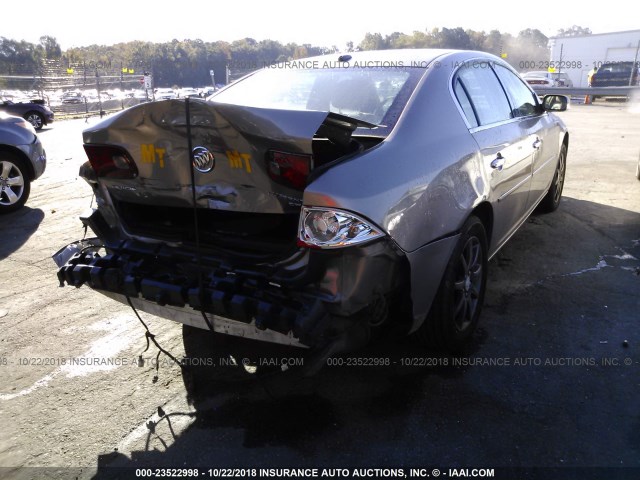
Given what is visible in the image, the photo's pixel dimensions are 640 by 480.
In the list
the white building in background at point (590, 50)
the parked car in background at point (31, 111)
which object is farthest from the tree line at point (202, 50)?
the parked car in background at point (31, 111)

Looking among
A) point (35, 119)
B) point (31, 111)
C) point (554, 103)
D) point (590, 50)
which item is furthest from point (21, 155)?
point (590, 50)

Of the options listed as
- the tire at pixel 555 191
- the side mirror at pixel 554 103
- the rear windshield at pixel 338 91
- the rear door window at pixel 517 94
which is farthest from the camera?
the tire at pixel 555 191

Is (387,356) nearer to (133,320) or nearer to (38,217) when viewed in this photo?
(133,320)

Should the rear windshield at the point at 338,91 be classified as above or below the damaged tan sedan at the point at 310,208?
above

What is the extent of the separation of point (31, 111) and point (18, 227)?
1343cm

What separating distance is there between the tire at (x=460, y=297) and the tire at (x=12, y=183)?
5723 millimetres

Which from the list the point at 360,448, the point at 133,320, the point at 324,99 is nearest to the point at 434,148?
the point at 324,99

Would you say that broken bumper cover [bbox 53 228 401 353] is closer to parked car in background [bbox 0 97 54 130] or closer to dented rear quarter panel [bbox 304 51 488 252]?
dented rear quarter panel [bbox 304 51 488 252]

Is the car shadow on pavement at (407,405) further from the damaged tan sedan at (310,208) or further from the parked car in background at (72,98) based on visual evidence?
the parked car in background at (72,98)

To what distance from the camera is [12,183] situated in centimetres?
635

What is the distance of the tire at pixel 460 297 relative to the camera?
2.73 metres

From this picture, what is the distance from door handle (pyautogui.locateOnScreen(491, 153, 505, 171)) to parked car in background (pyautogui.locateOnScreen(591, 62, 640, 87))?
28.1 m

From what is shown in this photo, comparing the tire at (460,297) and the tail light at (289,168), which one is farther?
the tire at (460,297)

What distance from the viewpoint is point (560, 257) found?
15.2 feet
